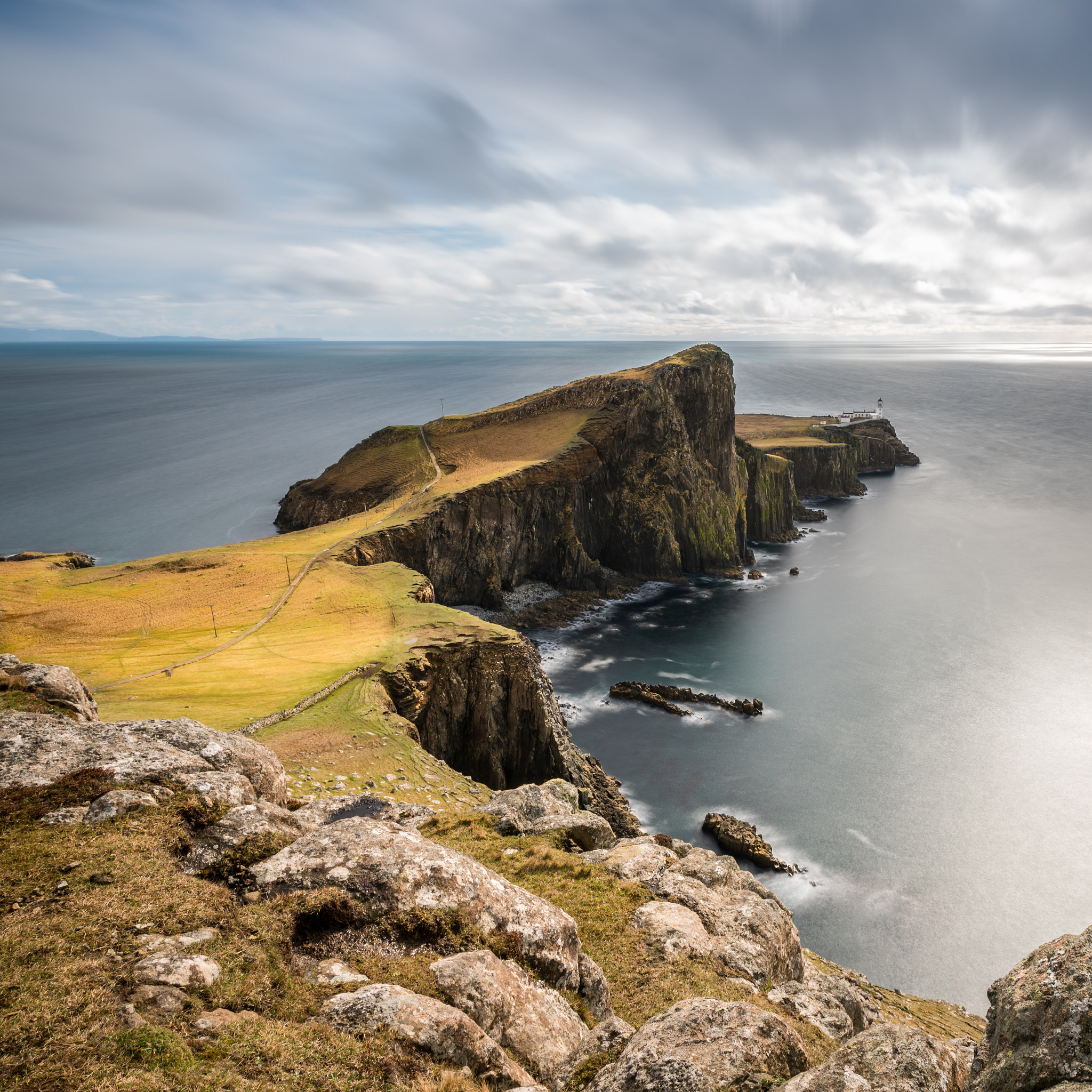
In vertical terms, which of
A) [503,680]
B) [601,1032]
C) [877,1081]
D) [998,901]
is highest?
[877,1081]

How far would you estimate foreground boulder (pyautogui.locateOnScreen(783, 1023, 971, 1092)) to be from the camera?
937 centimetres

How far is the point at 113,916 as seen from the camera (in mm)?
10016

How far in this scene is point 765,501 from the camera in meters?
117

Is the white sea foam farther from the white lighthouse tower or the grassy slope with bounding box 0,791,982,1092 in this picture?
the white lighthouse tower

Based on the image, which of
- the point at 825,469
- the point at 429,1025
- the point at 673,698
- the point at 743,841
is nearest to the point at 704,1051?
the point at 429,1025

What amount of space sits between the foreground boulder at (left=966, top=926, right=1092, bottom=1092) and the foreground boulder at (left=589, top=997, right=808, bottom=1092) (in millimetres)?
2657

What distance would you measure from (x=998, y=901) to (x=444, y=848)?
129ft

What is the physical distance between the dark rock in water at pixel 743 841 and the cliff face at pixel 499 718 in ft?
21.1

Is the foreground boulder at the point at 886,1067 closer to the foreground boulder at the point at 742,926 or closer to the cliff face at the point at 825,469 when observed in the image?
the foreground boulder at the point at 742,926

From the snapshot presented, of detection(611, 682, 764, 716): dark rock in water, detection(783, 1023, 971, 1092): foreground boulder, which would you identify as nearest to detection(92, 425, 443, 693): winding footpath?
detection(611, 682, 764, 716): dark rock in water

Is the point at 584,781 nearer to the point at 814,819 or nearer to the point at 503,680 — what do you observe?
the point at 503,680

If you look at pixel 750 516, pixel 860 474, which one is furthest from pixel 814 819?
pixel 860 474

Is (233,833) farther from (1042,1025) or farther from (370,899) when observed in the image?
(1042,1025)

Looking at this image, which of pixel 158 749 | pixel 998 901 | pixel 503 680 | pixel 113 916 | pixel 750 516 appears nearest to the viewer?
pixel 113 916
